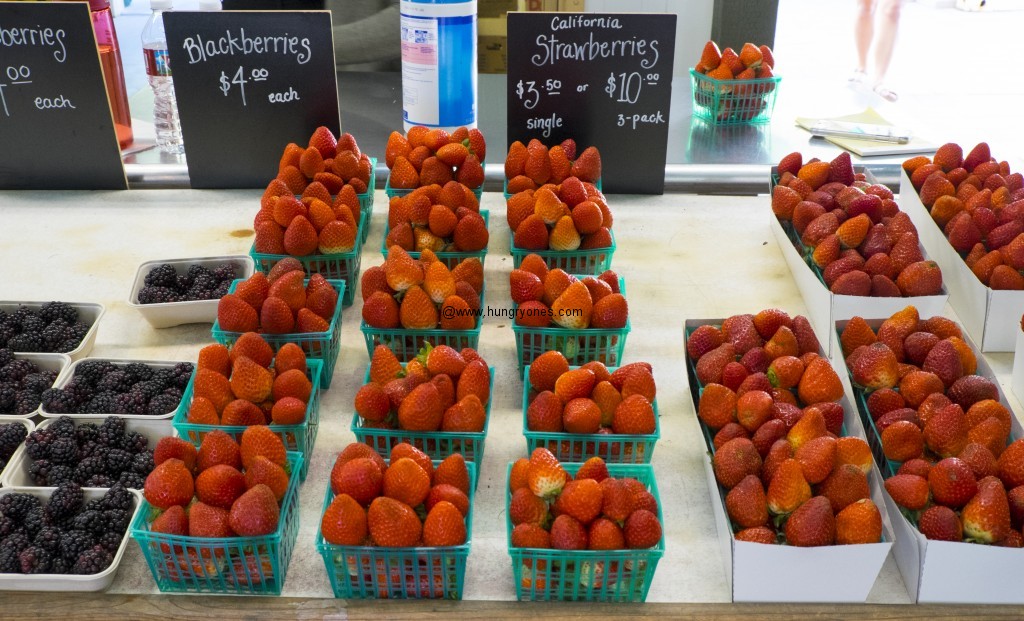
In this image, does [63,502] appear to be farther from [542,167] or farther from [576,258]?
[542,167]

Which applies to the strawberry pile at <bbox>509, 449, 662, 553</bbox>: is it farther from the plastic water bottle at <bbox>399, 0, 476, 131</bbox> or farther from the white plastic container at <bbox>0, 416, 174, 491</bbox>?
the plastic water bottle at <bbox>399, 0, 476, 131</bbox>

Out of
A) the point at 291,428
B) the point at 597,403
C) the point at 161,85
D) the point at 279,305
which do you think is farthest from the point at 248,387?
the point at 161,85

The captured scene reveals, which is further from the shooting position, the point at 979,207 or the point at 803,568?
the point at 979,207

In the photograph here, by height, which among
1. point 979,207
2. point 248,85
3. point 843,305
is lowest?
point 843,305

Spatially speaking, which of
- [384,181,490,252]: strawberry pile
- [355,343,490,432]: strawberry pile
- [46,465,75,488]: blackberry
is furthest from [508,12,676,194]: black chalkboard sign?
[46,465,75,488]: blackberry

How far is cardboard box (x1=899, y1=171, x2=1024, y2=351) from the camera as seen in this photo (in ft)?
5.49

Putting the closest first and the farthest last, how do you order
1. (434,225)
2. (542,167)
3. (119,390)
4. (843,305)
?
(119,390) → (843,305) → (434,225) → (542,167)

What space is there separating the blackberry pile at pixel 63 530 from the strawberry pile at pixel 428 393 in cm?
36

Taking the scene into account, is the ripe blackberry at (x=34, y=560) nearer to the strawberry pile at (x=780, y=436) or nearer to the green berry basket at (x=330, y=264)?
the green berry basket at (x=330, y=264)

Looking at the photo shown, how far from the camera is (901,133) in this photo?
2404mm

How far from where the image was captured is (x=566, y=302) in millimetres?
1552

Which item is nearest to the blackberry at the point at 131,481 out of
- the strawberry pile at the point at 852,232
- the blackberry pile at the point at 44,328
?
the blackberry pile at the point at 44,328

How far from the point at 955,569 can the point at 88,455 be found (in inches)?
48.3

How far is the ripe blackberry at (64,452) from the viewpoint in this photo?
4.51 feet
